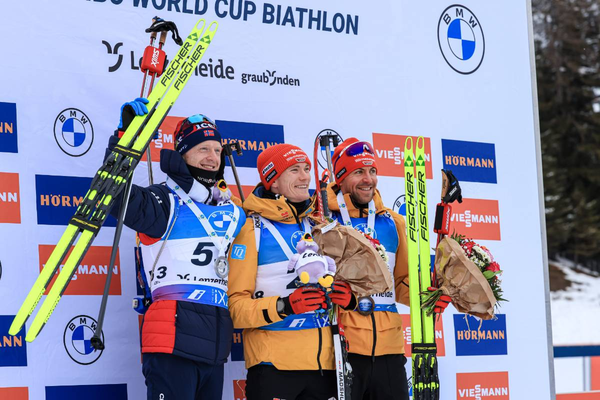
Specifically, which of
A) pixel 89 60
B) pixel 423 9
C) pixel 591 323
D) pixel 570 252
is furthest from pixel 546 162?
pixel 89 60

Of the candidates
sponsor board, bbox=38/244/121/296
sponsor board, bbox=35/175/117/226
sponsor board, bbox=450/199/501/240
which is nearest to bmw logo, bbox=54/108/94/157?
sponsor board, bbox=35/175/117/226

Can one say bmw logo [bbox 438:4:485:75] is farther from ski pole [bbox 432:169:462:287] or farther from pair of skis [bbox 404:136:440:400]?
pair of skis [bbox 404:136:440:400]

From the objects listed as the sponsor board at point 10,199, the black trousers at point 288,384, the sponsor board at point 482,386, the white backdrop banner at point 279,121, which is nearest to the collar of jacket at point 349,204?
the white backdrop banner at point 279,121

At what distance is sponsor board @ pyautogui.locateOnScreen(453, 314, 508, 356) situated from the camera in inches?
199

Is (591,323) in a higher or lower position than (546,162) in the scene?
lower

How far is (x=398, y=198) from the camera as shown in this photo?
4.95 metres

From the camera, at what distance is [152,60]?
141 inches

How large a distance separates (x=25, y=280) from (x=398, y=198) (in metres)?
2.31

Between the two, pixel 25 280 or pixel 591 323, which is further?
pixel 591 323

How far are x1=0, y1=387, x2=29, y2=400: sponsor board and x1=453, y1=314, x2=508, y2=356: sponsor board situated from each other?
8.73ft

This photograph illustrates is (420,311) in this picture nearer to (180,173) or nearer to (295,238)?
(295,238)

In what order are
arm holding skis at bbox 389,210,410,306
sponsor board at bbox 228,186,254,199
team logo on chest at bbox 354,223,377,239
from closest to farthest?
team logo on chest at bbox 354,223,377,239 → arm holding skis at bbox 389,210,410,306 → sponsor board at bbox 228,186,254,199

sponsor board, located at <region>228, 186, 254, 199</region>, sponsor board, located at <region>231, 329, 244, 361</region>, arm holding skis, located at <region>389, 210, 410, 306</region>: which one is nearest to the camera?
arm holding skis, located at <region>389, 210, 410, 306</region>

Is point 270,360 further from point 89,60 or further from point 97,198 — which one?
point 89,60
